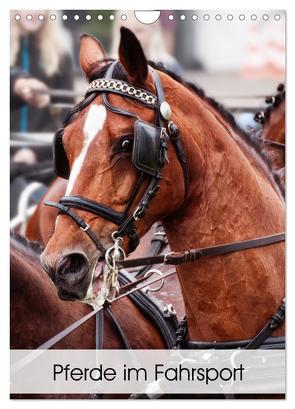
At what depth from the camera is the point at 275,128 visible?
2.60m

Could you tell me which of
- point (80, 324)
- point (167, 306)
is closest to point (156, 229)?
point (167, 306)

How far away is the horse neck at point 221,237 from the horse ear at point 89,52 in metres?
0.22

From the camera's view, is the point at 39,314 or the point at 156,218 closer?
the point at 156,218

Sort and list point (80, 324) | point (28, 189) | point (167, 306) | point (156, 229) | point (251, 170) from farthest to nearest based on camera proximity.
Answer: point (28, 189)
point (156, 229)
point (167, 306)
point (80, 324)
point (251, 170)

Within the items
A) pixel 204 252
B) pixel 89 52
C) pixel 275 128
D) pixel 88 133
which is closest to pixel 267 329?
pixel 204 252

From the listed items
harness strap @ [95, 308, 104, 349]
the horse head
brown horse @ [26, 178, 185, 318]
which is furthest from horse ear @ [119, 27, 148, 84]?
brown horse @ [26, 178, 185, 318]

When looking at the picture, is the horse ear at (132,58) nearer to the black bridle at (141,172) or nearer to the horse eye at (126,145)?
the black bridle at (141,172)

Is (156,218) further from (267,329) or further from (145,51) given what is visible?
(145,51)

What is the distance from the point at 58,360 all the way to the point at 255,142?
651 mm

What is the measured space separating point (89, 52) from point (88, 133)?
275 mm

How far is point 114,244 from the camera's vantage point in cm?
155

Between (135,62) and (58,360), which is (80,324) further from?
(135,62)

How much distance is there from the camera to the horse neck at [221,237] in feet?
5.46

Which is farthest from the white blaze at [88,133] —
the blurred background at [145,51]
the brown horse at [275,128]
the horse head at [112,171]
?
the brown horse at [275,128]
